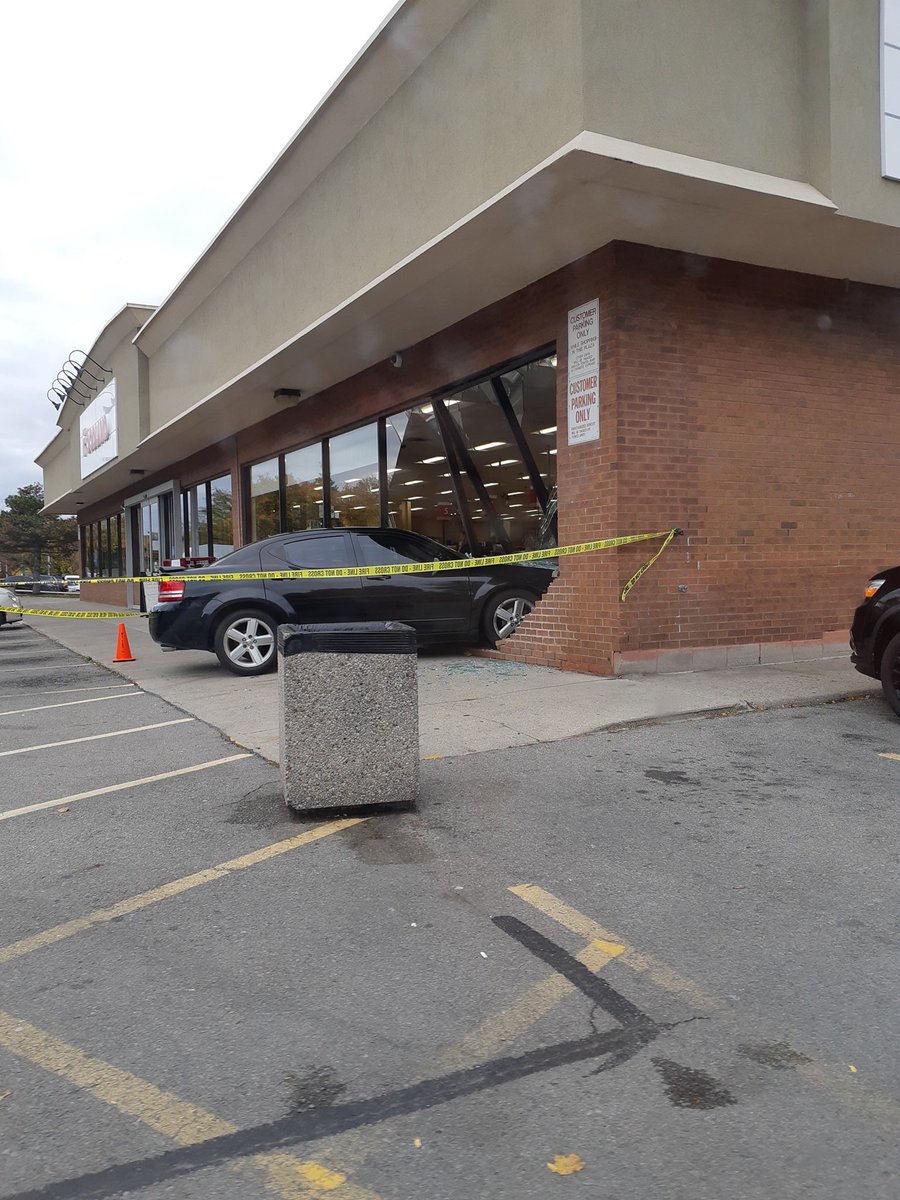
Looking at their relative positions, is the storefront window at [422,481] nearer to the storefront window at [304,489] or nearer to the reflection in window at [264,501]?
the storefront window at [304,489]

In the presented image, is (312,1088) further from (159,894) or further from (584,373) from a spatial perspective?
(584,373)

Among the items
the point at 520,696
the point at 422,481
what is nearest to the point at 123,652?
the point at 422,481

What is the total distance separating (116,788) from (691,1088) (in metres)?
4.12

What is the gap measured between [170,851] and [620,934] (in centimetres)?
221

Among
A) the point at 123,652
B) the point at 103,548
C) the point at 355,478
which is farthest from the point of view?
the point at 103,548

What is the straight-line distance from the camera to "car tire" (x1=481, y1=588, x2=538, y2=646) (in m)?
10.4

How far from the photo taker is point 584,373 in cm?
895

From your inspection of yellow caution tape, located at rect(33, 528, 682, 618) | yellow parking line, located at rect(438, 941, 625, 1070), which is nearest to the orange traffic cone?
yellow caution tape, located at rect(33, 528, 682, 618)

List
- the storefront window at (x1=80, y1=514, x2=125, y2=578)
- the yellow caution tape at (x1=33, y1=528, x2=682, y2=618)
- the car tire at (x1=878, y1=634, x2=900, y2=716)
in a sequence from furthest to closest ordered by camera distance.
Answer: the storefront window at (x1=80, y1=514, x2=125, y2=578) < the yellow caution tape at (x1=33, y1=528, x2=682, y2=618) < the car tire at (x1=878, y1=634, x2=900, y2=716)

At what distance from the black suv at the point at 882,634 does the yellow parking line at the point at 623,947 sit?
163 inches

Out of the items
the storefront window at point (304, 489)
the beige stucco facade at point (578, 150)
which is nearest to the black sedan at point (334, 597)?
the beige stucco facade at point (578, 150)

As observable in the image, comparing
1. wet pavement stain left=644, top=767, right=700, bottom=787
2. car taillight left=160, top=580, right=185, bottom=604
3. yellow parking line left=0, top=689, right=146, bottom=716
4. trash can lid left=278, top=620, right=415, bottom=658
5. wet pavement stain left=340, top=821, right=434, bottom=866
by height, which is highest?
car taillight left=160, top=580, right=185, bottom=604

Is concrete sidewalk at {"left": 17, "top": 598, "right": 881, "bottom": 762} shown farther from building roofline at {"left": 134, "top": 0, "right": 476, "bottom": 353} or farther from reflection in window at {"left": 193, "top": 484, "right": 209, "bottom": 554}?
reflection in window at {"left": 193, "top": 484, "right": 209, "bottom": 554}

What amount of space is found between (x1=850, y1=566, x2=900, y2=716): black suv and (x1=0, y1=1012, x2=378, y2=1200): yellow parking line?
19.0 ft
